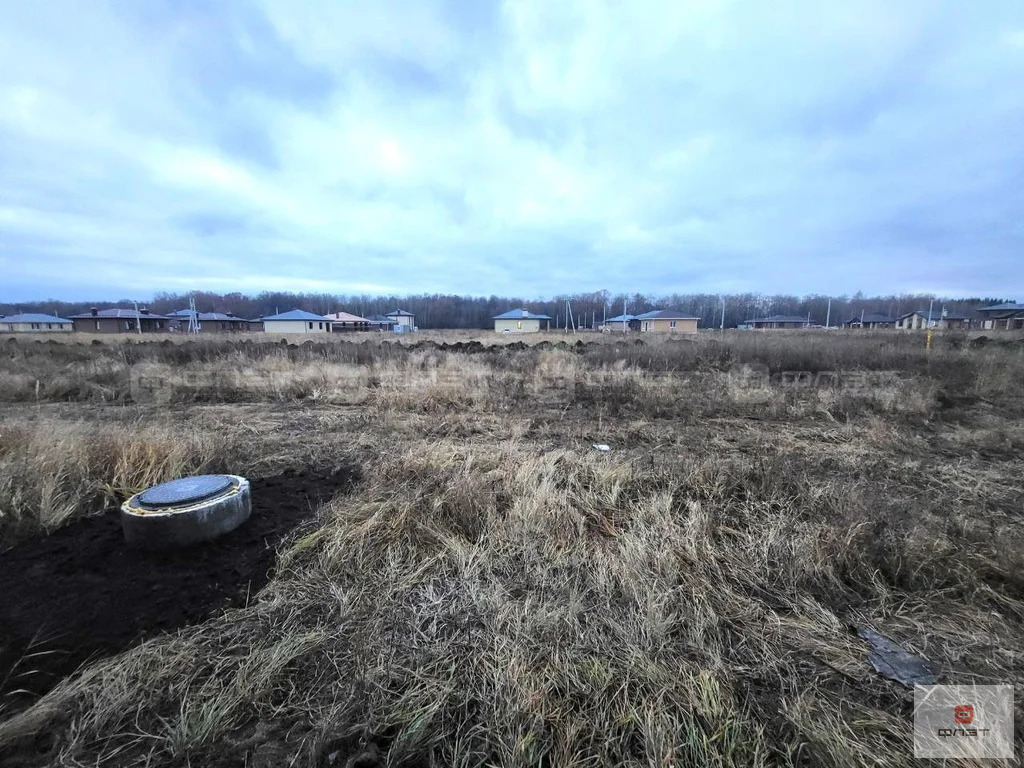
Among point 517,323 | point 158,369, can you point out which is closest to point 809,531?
point 158,369

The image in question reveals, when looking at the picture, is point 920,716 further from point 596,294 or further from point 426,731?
point 596,294

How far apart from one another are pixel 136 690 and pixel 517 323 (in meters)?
78.3

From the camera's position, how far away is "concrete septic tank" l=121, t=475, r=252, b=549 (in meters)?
3.07

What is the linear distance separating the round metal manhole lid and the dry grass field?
0.39m

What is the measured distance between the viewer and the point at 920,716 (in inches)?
79.0

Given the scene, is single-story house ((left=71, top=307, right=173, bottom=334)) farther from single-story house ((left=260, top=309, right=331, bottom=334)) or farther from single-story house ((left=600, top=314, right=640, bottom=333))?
single-story house ((left=600, top=314, right=640, bottom=333))

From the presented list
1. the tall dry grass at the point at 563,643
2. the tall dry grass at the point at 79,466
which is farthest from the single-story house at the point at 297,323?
the tall dry grass at the point at 563,643

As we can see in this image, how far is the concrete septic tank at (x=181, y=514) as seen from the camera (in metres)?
3.07

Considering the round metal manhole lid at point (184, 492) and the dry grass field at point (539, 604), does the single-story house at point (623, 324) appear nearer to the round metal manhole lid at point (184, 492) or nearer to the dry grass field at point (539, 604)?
the dry grass field at point (539, 604)

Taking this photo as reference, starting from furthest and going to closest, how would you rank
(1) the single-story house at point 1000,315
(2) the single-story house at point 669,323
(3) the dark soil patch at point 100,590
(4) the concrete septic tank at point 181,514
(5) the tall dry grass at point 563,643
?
(2) the single-story house at point 669,323
(1) the single-story house at point 1000,315
(4) the concrete septic tank at point 181,514
(3) the dark soil patch at point 100,590
(5) the tall dry grass at point 563,643

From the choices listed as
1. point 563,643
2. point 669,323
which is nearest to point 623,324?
point 669,323

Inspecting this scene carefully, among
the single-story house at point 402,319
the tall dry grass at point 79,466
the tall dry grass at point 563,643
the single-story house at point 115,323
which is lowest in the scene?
the tall dry grass at point 563,643

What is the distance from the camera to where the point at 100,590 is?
2.70 m

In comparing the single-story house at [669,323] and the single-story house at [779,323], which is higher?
the single-story house at [779,323]
